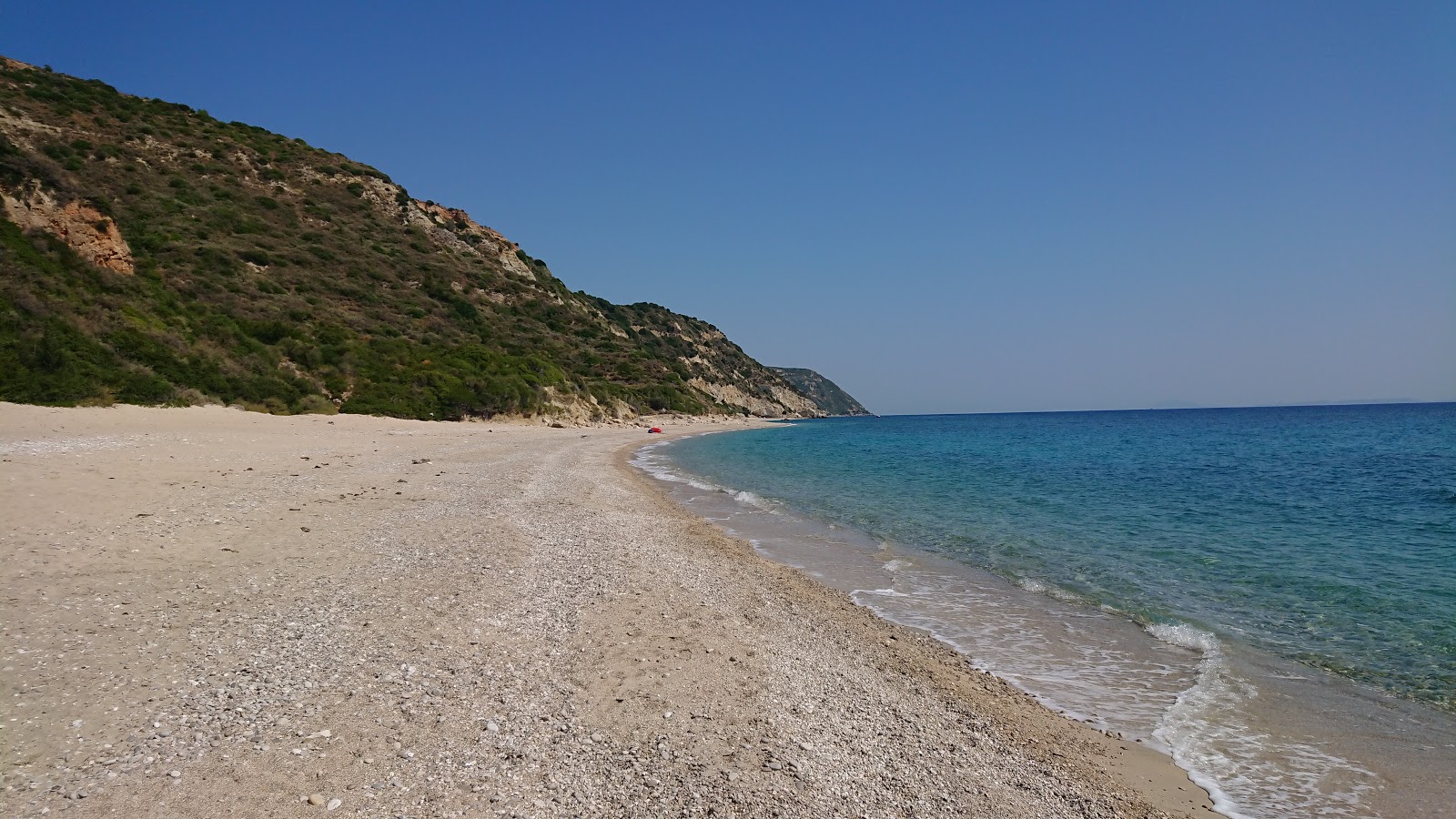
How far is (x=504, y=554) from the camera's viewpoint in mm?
9680

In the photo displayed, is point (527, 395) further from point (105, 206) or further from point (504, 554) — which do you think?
point (504, 554)

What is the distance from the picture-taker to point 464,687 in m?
Result: 5.22

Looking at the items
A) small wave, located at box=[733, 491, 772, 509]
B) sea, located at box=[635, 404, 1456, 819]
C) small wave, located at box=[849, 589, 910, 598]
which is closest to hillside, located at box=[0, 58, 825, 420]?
sea, located at box=[635, 404, 1456, 819]

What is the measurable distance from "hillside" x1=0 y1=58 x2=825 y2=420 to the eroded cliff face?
76mm

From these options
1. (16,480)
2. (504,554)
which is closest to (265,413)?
(16,480)

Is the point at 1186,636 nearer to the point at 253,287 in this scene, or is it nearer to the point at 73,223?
the point at 73,223

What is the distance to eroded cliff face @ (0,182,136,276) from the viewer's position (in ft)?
91.4

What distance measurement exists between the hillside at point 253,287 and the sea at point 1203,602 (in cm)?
1846

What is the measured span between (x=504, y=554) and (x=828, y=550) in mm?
5822

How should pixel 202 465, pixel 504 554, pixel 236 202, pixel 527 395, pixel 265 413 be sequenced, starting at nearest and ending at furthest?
pixel 504 554
pixel 202 465
pixel 265 413
pixel 527 395
pixel 236 202

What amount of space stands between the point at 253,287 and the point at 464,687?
44726 millimetres

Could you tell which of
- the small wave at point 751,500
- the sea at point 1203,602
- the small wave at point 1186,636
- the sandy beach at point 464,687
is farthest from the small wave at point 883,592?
the small wave at point 751,500

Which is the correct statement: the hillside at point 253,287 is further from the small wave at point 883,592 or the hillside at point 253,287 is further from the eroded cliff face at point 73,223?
the small wave at point 883,592

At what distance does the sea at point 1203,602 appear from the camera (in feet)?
17.8
